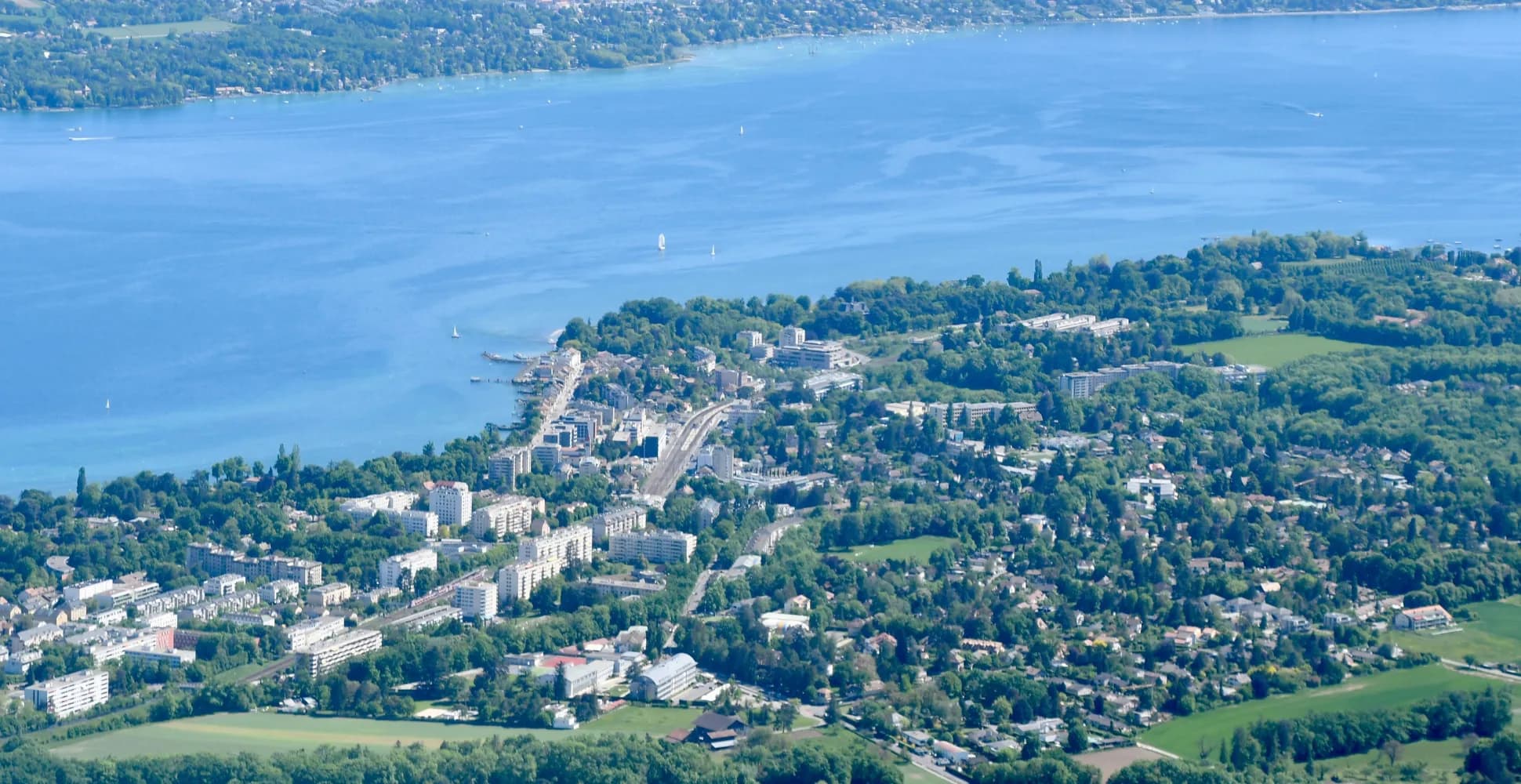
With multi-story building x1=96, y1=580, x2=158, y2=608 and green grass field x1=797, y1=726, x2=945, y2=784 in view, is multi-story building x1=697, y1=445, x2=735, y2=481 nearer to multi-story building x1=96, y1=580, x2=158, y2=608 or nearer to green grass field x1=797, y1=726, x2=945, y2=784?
multi-story building x1=96, y1=580, x2=158, y2=608

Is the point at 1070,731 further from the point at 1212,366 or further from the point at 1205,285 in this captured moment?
the point at 1205,285

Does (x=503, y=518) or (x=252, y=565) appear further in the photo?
(x=503, y=518)

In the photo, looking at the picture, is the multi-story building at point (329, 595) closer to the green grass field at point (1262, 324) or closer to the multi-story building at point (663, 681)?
the multi-story building at point (663, 681)

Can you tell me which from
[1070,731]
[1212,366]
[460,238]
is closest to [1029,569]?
[1070,731]

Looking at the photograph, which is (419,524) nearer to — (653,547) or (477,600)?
(653,547)

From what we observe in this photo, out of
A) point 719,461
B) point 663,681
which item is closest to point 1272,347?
point 719,461

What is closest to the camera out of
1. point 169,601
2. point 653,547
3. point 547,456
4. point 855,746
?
point 855,746

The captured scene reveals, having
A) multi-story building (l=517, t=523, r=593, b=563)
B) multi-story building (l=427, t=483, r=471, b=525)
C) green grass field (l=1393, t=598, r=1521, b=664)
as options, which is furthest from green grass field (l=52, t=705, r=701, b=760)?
green grass field (l=1393, t=598, r=1521, b=664)

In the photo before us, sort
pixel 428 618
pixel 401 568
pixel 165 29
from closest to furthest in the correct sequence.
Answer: pixel 428 618
pixel 401 568
pixel 165 29
